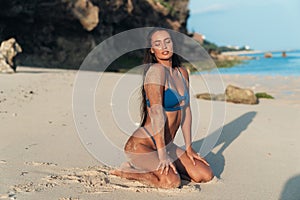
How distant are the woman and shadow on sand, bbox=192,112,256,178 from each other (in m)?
0.45

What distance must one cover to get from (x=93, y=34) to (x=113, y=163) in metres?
26.7

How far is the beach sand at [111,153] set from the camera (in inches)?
125

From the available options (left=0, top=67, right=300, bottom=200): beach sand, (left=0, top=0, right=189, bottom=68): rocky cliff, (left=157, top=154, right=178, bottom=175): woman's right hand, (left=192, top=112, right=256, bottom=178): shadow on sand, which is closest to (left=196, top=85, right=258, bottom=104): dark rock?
(left=0, top=67, right=300, bottom=200): beach sand

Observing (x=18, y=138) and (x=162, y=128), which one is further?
(x=18, y=138)

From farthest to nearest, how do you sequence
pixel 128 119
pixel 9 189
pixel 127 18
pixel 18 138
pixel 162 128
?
1. pixel 127 18
2. pixel 128 119
3. pixel 18 138
4. pixel 162 128
5. pixel 9 189

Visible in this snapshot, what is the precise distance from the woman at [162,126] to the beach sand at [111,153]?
128mm

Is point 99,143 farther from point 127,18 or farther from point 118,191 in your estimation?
point 127,18

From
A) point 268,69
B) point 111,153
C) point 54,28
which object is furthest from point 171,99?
point 268,69

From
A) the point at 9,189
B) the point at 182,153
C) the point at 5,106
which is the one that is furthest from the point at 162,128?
the point at 5,106

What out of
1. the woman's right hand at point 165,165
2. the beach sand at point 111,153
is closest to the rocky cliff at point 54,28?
the beach sand at point 111,153

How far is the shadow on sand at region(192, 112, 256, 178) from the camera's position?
422 centimetres

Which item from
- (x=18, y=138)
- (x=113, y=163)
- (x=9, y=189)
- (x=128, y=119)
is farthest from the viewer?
(x=128, y=119)

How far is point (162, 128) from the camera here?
11.4ft

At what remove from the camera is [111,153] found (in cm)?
450
